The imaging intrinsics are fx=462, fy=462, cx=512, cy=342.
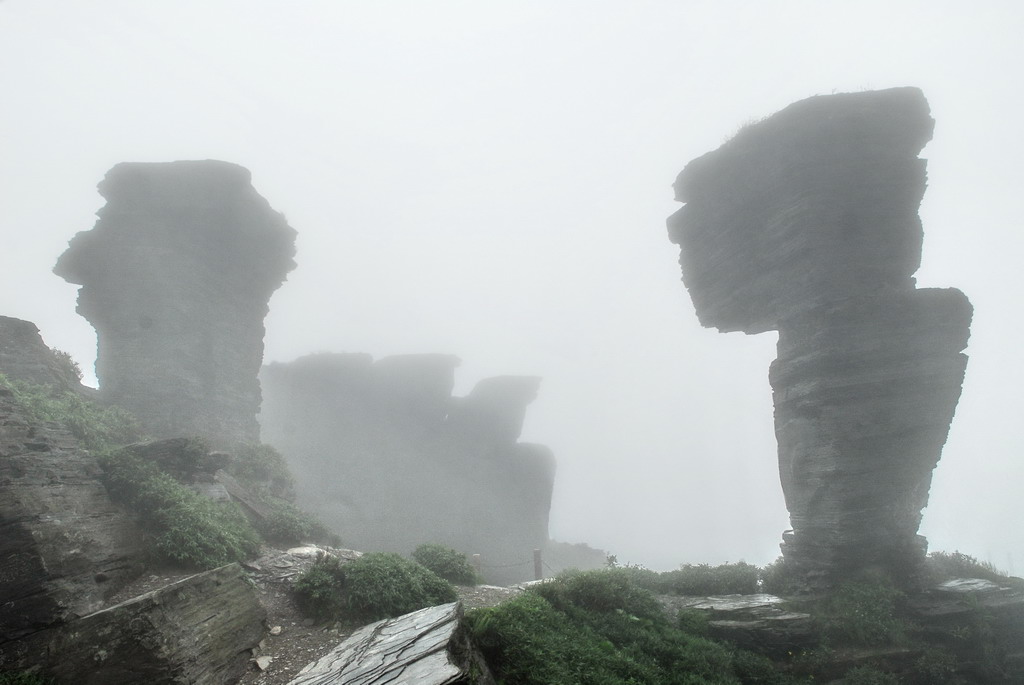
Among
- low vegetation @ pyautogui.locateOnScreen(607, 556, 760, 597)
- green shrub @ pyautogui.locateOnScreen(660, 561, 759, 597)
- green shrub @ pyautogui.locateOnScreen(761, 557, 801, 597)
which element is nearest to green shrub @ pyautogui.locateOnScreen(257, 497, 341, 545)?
low vegetation @ pyautogui.locateOnScreen(607, 556, 760, 597)

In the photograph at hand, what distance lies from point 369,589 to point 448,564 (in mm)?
4345

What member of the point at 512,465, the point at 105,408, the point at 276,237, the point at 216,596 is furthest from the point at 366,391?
the point at 216,596

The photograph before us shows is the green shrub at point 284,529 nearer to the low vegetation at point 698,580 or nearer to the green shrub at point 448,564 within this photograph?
the green shrub at point 448,564

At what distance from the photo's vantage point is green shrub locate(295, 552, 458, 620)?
938 centimetres

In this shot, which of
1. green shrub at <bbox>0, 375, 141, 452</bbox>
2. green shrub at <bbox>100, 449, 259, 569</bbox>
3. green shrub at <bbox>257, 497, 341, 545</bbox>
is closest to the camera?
green shrub at <bbox>100, 449, 259, 569</bbox>

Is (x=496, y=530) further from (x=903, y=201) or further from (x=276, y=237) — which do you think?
(x=903, y=201)

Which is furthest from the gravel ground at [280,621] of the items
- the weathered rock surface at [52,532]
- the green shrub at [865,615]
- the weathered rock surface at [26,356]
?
the weathered rock surface at [26,356]

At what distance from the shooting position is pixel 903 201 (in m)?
16.9

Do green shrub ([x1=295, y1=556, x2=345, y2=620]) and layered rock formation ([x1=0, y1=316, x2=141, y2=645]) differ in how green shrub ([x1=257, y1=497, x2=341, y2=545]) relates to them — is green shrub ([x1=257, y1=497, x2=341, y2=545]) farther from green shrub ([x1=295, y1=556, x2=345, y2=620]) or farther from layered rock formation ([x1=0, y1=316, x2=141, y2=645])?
green shrub ([x1=295, y1=556, x2=345, y2=620])

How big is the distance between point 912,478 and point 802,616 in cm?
751

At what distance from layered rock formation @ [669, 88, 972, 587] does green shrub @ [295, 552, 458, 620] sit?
521 inches

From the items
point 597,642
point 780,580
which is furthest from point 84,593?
point 780,580

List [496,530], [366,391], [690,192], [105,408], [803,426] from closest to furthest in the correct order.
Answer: [803,426] < [105,408] < [690,192] < [496,530] < [366,391]

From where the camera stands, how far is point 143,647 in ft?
22.1
